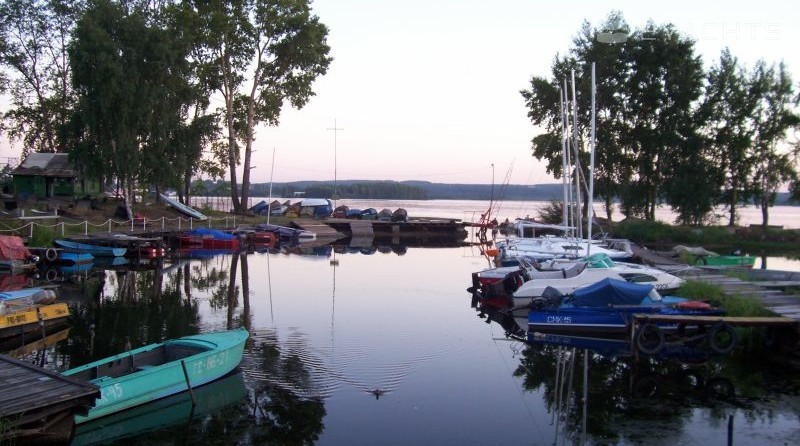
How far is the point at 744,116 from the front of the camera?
59781 mm

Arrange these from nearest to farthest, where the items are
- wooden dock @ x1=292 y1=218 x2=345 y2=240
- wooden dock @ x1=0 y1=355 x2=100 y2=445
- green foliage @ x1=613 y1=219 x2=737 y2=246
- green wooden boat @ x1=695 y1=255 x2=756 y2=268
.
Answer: wooden dock @ x1=0 y1=355 x2=100 y2=445, green wooden boat @ x1=695 y1=255 x2=756 y2=268, green foliage @ x1=613 y1=219 x2=737 y2=246, wooden dock @ x1=292 y1=218 x2=345 y2=240

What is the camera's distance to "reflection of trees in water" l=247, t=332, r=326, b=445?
12891 millimetres

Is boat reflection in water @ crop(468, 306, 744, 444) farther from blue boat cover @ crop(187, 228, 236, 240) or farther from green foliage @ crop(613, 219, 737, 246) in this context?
green foliage @ crop(613, 219, 737, 246)

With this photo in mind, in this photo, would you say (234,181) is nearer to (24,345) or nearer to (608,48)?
(608,48)

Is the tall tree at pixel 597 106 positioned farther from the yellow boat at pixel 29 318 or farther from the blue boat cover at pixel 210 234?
the yellow boat at pixel 29 318

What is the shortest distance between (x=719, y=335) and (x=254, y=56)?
175 feet

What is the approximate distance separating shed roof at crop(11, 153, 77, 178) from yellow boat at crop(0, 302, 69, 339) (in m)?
35.7

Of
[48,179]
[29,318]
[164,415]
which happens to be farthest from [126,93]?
[164,415]

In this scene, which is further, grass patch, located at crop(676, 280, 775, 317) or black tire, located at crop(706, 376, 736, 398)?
grass patch, located at crop(676, 280, 775, 317)

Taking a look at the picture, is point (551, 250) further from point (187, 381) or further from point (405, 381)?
point (187, 381)

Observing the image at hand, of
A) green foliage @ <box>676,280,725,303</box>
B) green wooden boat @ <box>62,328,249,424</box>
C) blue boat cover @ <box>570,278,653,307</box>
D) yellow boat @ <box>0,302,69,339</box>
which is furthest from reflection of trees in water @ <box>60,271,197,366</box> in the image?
green foliage @ <box>676,280,725,303</box>

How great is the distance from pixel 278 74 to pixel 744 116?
4367 centimetres

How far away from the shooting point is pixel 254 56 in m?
63.4

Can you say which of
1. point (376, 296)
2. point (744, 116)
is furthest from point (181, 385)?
point (744, 116)
